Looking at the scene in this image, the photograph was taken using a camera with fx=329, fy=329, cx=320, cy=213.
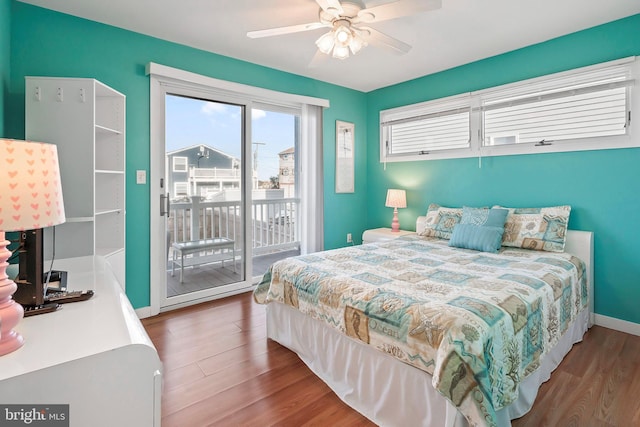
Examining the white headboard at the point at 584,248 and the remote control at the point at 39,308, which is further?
the white headboard at the point at 584,248

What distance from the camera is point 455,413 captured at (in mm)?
1367

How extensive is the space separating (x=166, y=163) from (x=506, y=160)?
343 cm

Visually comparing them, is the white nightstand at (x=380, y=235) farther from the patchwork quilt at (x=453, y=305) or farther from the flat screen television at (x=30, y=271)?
the flat screen television at (x=30, y=271)

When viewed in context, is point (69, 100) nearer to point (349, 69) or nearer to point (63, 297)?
point (63, 297)

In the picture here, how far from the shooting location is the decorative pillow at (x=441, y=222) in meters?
3.44

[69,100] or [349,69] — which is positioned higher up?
[349,69]

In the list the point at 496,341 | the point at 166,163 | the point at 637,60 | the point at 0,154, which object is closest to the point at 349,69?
the point at 166,163

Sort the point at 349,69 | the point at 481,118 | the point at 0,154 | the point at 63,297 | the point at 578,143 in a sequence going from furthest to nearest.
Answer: the point at 349,69
the point at 481,118
the point at 578,143
the point at 63,297
the point at 0,154

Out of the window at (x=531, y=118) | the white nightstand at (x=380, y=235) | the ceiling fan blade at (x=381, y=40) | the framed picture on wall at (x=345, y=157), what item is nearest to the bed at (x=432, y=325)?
the window at (x=531, y=118)

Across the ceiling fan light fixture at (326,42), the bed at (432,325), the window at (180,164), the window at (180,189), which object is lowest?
the bed at (432,325)

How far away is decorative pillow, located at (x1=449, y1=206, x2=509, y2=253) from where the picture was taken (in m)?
2.88

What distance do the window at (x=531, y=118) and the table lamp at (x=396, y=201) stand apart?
49 centimetres

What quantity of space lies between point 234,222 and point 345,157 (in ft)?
5.81

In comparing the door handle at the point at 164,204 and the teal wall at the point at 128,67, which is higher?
the teal wall at the point at 128,67
